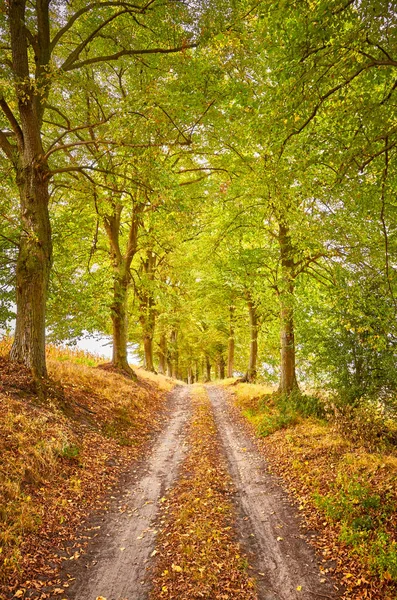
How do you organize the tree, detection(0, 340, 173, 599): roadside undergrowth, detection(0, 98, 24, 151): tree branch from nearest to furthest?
1. detection(0, 340, 173, 599): roadside undergrowth
2. the tree
3. detection(0, 98, 24, 151): tree branch

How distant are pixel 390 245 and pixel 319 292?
532 cm

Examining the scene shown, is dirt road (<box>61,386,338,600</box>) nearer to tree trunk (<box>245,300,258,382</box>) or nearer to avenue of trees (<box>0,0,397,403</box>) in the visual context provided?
avenue of trees (<box>0,0,397,403</box>)

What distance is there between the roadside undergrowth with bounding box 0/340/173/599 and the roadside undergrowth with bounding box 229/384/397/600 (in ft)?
13.0

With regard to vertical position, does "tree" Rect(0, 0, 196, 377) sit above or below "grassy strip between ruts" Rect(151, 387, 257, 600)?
above

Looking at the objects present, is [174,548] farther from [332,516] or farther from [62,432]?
[62,432]

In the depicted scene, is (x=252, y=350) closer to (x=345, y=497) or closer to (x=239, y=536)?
(x=345, y=497)

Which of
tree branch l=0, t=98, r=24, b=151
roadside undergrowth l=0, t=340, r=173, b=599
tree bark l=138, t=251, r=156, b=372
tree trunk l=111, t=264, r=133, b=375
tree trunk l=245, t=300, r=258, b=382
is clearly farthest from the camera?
tree bark l=138, t=251, r=156, b=372

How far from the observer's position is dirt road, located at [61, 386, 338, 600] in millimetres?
4590

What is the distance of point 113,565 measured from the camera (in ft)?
16.6

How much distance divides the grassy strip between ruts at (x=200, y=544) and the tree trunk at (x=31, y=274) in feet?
17.6

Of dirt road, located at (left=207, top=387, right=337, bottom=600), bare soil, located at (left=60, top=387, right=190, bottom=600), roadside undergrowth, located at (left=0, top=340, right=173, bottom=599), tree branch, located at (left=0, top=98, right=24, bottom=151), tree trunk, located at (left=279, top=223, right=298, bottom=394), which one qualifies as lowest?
dirt road, located at (left=207, top=387, right=337, bottom=600)

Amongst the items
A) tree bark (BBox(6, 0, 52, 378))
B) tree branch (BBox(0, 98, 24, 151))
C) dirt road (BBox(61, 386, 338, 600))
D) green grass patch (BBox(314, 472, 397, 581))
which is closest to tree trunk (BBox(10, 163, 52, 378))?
tree bark (BBox(6, 0, 52, 378))

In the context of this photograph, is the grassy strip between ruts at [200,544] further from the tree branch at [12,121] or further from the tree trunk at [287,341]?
the tree branch at [12,121]

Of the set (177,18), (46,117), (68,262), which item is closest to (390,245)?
(177,18)
